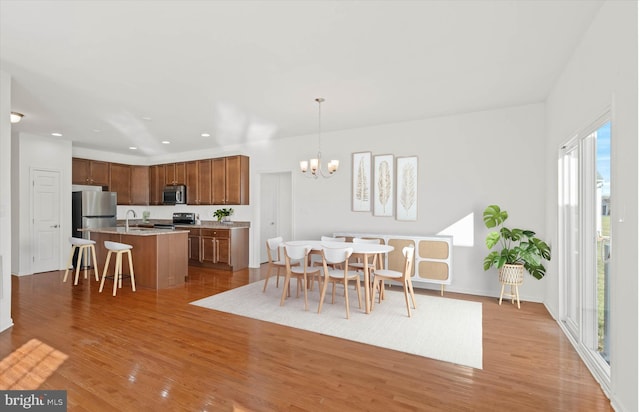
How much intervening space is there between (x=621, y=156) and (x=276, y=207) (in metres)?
6.14

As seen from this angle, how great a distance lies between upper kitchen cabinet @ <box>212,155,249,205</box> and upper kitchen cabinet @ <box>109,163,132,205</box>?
98.6 inches

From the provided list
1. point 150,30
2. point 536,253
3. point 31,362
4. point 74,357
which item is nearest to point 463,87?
point 536,253

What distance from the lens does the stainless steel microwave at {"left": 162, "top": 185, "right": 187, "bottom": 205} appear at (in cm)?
744

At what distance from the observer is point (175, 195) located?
7.43 m

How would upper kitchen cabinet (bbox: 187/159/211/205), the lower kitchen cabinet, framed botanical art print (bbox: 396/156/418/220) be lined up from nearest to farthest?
framed botanical art print (bbox: 396/156/418/220) → the lower kitchen cabinet → upper kitchen cabinet (bbox: 187/159/211/205)

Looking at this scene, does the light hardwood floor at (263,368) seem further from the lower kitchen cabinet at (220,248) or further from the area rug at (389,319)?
the lower kitchen cabinet at (220,248)

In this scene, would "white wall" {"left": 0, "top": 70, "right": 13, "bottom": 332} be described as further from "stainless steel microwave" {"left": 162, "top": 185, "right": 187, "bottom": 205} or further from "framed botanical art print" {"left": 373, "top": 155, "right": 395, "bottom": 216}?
"framed botanical art print" {"left": 373, "top": 155, "right": 395, "bottom": 216}

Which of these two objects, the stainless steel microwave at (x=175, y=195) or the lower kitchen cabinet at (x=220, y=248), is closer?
the lower kitchen cabinet at (x=220, y=248)

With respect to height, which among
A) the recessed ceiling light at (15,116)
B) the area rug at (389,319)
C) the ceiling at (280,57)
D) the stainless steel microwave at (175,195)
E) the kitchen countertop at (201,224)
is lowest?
the area rug at (389,319)

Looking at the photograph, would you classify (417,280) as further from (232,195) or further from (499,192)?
(232,195)

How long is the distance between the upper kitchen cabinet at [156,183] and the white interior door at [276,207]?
2873 mm

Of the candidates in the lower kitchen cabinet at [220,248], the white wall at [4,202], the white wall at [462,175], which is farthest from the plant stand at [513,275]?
the white wall at [4,202]

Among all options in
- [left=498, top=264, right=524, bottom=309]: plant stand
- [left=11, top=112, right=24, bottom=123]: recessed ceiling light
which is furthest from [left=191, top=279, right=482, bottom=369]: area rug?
[left=11, top=112, right=24, bottom=123]: recessed ceiling light

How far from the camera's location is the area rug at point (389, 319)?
290 cm
